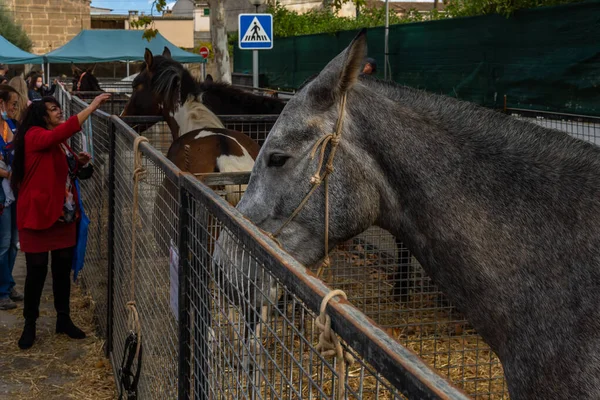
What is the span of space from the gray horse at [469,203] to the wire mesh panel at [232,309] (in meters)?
0.29

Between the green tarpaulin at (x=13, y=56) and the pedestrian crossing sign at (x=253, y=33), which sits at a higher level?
the pedestrian crossing sign at (x=253, y=33)

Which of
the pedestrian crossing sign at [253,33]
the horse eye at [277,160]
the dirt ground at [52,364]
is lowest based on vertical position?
Answer: the dirt ground at [52,364]

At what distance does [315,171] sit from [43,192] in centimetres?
336

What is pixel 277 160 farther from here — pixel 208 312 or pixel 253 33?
pixel 253 33

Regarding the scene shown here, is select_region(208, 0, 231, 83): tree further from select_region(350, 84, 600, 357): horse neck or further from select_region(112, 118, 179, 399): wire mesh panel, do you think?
select_region(350, 84, 600, 357): horse neck

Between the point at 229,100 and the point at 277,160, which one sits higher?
the point at 277,160

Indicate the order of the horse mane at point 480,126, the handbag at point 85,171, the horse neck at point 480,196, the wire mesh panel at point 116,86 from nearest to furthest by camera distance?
the horse neck at point 480,196
the horse mane at point 480,126
the handbag at point 85,171
the wire mesh panel at point 116,86

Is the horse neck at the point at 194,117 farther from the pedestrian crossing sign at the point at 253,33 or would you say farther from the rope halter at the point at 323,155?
the rope halter at the point at 323,155

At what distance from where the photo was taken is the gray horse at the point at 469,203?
2.55 metres

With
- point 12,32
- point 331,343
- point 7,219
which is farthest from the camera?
point 12,32

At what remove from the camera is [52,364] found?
5.96m

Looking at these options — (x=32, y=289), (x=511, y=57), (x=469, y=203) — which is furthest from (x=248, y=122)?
(x=469, y=203)

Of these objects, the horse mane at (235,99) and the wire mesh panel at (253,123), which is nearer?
the wire mesh panel at (253,123)

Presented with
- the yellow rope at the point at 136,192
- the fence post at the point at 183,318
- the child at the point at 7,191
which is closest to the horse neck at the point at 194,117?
the child at the point at 7,191
